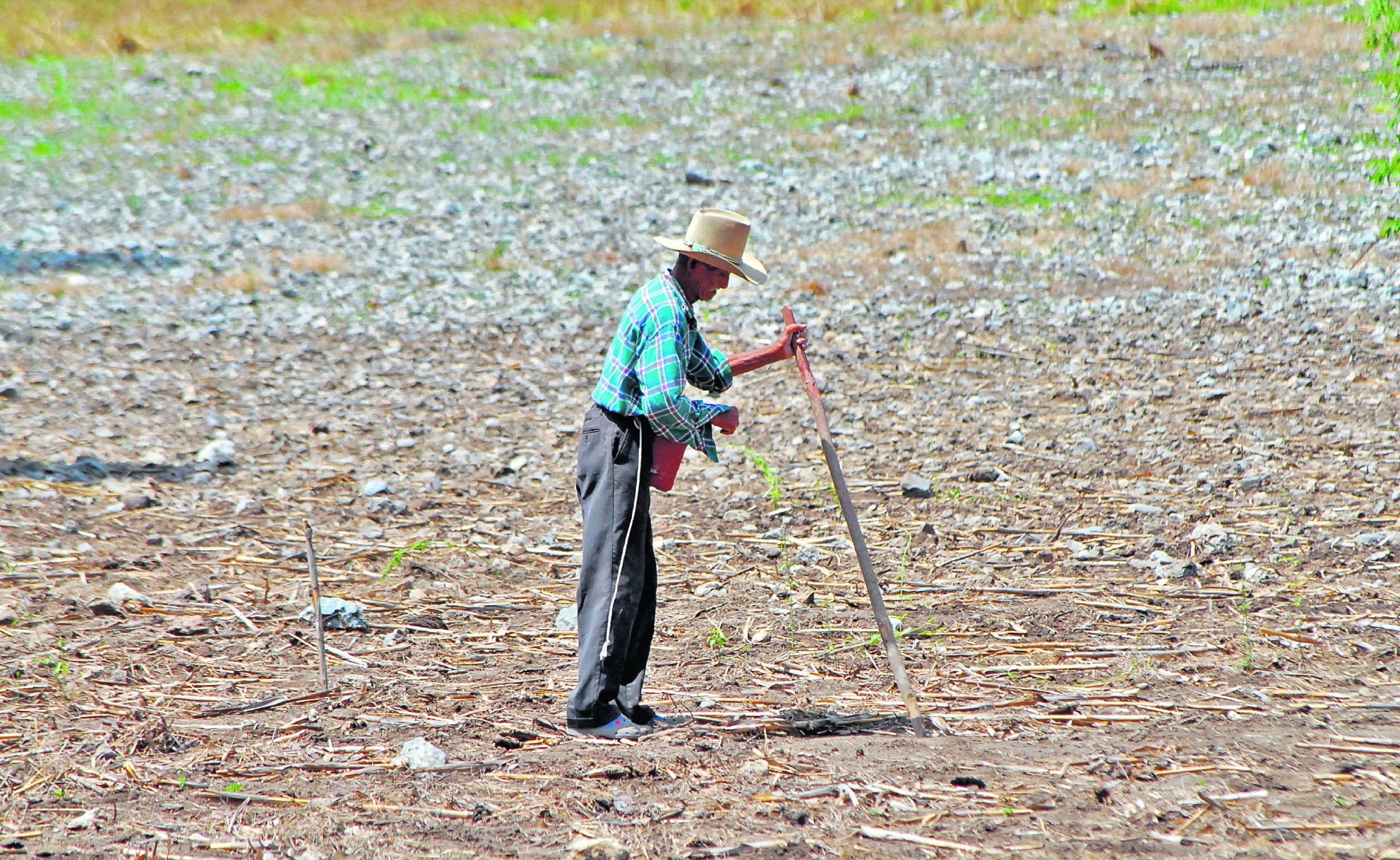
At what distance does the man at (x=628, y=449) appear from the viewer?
14.3 ft

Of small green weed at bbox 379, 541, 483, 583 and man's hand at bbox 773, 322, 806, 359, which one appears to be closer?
man's hand at bbox 773, 322, 806, 359

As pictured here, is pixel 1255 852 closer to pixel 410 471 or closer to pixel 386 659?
pixel 386 659

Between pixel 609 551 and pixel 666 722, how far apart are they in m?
0.71

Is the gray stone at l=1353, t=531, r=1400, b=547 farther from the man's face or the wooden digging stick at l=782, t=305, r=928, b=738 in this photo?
the man's face

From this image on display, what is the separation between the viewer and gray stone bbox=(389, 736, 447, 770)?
423 centimetres

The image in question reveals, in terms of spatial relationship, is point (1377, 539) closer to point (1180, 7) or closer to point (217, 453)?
point (217, 453)

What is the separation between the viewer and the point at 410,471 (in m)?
7.65

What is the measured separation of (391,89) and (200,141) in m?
2.89

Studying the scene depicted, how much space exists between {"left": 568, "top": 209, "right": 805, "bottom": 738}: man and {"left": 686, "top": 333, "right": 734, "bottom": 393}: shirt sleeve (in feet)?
0.36

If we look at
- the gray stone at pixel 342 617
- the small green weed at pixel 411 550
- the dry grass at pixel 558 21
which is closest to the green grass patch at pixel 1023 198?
the dry grass at pixel 558 21

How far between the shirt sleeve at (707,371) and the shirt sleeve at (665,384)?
302 mm

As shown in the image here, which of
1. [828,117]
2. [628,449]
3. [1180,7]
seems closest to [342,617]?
[628,449]

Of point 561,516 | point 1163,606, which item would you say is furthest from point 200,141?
point 1163,606

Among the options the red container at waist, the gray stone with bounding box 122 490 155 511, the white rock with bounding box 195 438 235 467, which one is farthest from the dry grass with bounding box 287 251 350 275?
the red container at waist
